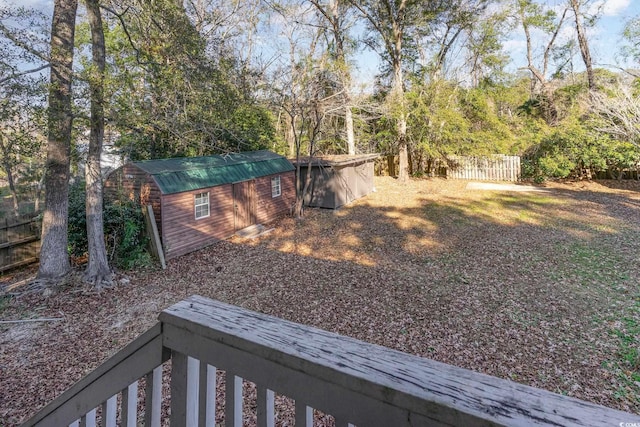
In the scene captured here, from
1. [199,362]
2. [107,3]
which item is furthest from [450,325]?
[107,3]

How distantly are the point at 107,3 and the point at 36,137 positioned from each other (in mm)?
3547

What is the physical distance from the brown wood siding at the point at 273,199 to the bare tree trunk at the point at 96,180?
17.9ft

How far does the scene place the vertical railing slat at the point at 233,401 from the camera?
1003 mm

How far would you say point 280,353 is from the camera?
0.87m

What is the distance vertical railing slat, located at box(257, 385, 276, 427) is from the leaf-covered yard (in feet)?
14.1

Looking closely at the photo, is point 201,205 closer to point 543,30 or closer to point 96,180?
point 96,180

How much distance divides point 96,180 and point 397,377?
860 centimetres

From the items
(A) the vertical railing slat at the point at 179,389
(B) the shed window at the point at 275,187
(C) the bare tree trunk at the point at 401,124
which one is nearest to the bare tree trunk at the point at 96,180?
(B) the shed window at the point at 275,187

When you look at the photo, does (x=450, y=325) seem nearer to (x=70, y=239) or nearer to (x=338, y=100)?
(x=70, y=239)

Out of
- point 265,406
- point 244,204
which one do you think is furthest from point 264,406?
point 244,204

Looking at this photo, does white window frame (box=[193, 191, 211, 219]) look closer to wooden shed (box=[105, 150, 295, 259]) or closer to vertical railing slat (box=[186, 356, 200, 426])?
wooden shed (box=[105, 150, 295, 259])

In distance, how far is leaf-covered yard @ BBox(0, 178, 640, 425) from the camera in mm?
4535

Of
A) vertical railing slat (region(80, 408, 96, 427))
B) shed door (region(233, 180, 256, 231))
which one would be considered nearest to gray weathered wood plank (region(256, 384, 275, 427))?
vertical railing slat (region(80, 408, 96, 427))

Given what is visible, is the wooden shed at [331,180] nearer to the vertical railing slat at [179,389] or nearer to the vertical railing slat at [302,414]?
the vertical railing slat at [179,389]
